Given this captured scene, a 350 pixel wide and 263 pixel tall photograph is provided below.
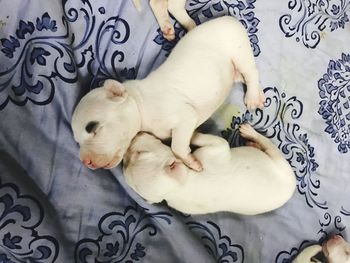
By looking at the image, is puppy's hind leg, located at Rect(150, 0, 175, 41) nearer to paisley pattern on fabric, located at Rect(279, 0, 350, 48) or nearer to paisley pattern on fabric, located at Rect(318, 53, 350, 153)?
paisley pattern on fabric, located at Rect(279, 0, 350, 48)

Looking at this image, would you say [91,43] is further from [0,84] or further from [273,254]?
[273,254]

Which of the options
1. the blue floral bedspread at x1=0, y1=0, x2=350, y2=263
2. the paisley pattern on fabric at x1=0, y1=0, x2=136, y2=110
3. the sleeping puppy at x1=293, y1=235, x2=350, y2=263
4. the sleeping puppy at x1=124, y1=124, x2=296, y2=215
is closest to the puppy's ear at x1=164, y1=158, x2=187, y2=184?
the sleeping puppy at x1=124, y1=124, x2=296, y2=215

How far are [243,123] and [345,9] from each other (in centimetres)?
41

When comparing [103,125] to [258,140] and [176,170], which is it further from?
[258,140]

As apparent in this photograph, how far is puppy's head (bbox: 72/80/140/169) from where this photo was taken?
3.01ft

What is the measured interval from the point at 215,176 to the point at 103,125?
235 mm

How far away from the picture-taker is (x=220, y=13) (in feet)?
3.74

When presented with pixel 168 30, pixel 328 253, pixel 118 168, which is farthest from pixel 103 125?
pixel 328 253

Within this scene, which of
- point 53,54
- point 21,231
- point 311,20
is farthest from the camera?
point 311,20

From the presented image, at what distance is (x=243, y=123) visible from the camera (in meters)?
1.14

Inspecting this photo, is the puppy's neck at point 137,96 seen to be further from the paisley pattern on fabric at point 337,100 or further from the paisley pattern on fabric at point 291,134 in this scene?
the paisley pattern on fabric at point 337,100

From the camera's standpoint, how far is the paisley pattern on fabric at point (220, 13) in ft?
3.60

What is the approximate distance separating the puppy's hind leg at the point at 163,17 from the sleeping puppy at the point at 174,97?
0.13 ft

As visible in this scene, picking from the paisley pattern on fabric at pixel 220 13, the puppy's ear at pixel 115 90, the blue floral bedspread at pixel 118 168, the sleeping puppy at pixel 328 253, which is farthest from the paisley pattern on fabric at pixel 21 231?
the sleeping puppy at pixel 328 253
